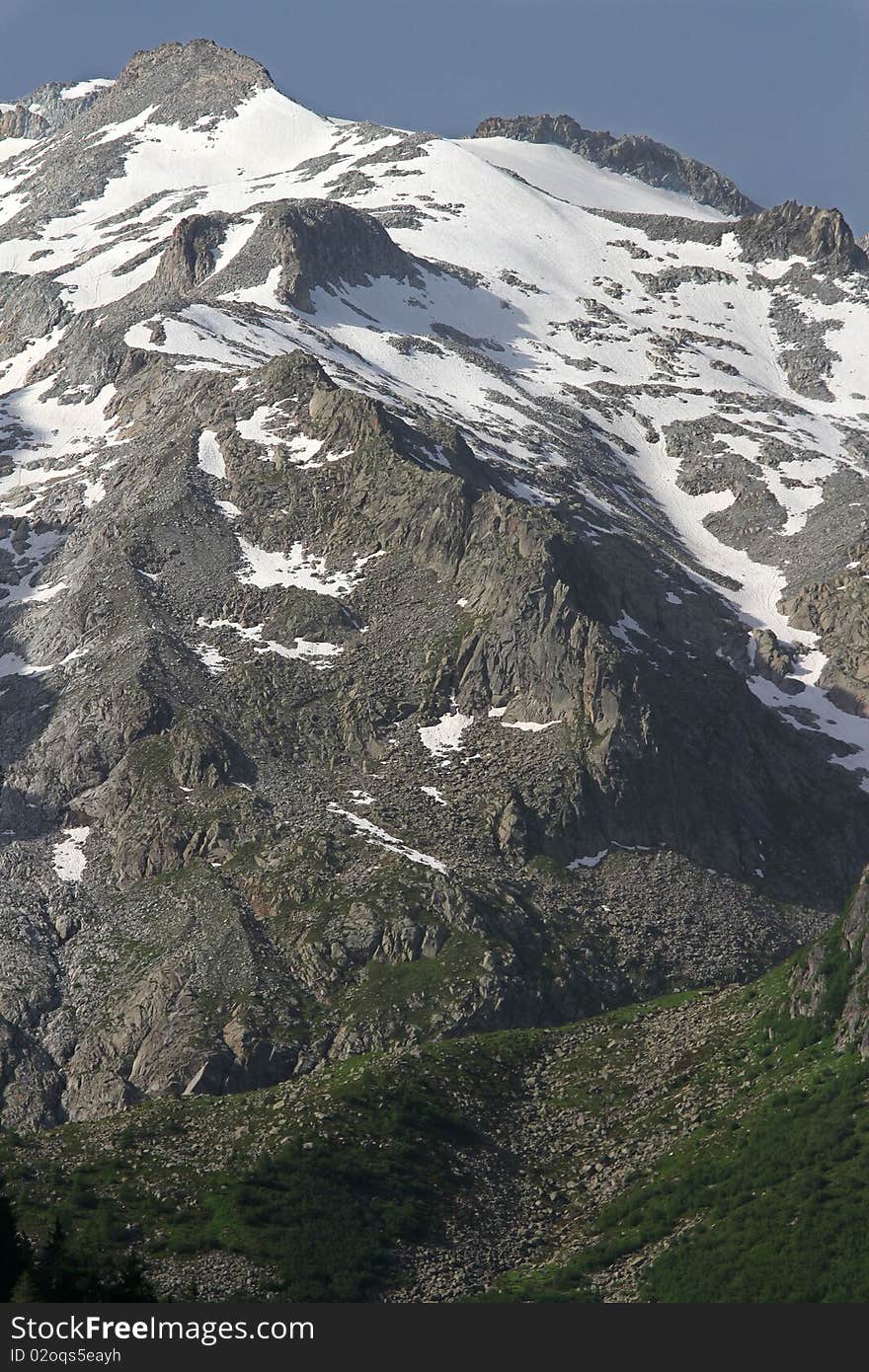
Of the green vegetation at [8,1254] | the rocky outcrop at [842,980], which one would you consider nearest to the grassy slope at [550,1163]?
the rocky outcrop at [842,980]

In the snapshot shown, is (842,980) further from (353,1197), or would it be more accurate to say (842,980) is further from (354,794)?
(354,794)

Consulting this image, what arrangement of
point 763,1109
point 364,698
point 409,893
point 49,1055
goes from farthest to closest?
point 364,698, point 409,893, point 49,1055, point 763,1109

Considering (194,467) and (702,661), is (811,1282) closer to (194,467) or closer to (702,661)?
(702,661)

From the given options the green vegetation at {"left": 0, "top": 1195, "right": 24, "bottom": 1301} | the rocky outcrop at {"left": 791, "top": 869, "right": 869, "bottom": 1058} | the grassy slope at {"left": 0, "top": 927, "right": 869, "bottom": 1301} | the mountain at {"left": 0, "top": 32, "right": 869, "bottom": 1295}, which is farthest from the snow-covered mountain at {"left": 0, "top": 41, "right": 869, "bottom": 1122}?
the green vegetation at {"left": 0, "top": 1195, "right": 24, "bottom": 1301}

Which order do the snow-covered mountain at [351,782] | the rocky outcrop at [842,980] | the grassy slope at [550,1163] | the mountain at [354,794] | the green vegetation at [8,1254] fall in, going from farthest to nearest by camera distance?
the snow-covered mountain at [351,782] → the mountain at [354,794] → the rocky outcrop at [842,980] → the grassy slope at [550,1163] → the green vegetation at [8,1254]

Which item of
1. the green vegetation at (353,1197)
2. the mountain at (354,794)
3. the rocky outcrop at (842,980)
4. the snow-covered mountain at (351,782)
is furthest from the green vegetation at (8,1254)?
the snow-covered mountain at (351,782)

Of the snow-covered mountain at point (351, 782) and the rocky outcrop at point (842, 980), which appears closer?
the rocky outcrop at point (842, 980)

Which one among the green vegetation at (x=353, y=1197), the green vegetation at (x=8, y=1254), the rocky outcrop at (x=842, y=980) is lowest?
the green vegetation at (x=353, y=1197)

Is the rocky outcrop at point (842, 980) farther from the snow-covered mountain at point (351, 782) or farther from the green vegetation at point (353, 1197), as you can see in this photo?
the snow-covered mountain at point (351, 782)

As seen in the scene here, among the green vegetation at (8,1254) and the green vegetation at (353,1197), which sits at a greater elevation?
the green vegetation at (8,1254)

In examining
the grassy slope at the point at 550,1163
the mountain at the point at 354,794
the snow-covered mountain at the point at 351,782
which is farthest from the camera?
the snow-covered mountain at the point at 351,782

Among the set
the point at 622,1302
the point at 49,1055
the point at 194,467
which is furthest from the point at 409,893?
the point at 194,467
